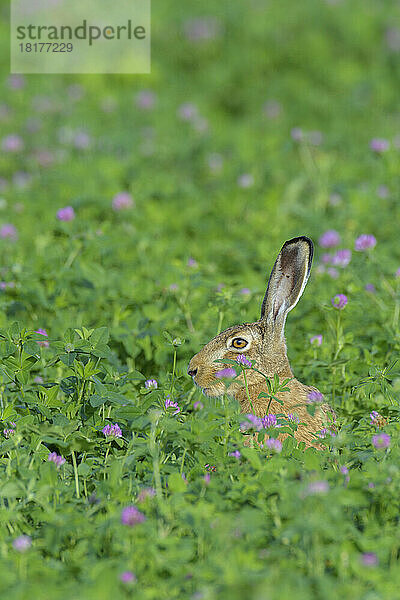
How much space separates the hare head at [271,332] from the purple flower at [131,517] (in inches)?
75.8

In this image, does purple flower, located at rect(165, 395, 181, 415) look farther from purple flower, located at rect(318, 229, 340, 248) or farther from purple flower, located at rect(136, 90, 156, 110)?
purple flower, located at rect(136, 90, 156, 110)

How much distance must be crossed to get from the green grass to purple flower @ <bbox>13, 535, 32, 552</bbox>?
0.04 meters

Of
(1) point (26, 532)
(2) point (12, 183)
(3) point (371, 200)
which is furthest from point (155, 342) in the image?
(2) point (12, 183)

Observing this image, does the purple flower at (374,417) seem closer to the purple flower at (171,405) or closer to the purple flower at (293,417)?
the purple flower at (293,417)

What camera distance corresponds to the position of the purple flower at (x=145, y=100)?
12.8 m

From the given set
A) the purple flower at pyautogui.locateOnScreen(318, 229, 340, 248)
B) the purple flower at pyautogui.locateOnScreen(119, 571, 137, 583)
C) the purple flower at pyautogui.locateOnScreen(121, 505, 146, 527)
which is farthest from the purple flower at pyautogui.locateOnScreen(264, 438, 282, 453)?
the purple flower at pyautogui.locateOnScreen(318, 229, 340, 248)

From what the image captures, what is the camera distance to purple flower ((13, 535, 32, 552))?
3.37 meters

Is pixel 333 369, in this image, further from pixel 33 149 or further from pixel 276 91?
pixel 276 91

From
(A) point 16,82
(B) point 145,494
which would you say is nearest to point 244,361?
(B) point 145,494

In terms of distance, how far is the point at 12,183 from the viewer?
33.5 feet

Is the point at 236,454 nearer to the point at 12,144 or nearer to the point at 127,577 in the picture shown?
the point at 127,577

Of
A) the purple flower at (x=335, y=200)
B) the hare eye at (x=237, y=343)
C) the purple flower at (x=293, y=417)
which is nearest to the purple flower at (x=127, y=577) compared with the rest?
the purple flower at (x=293, y=417)

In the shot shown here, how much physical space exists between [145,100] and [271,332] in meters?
8.23

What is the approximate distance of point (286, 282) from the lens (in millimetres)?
5500
